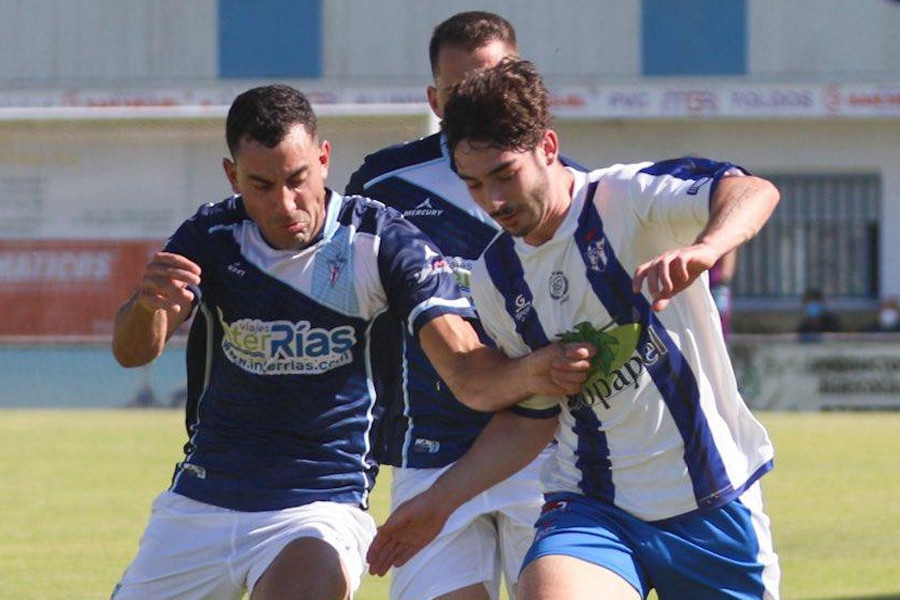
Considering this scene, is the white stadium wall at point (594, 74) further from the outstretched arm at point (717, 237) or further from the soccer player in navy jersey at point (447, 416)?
the outstretched arm at point (717, 237)

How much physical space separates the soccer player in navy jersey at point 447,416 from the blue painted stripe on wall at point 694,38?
28.3 metres

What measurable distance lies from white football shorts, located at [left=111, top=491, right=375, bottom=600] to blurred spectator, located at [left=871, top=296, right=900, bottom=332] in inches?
1044

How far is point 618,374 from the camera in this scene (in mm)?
4516

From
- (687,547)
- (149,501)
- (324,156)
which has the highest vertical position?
(324,156)

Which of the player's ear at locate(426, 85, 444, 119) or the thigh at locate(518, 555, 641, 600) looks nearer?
the thigh at locate(518, 555, 641, 600)

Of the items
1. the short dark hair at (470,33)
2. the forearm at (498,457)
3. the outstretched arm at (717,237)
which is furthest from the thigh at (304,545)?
the short dark hair at (470,33)

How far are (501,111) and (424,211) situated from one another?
1.51m

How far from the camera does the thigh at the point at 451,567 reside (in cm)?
552

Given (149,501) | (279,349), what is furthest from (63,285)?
(279,349)

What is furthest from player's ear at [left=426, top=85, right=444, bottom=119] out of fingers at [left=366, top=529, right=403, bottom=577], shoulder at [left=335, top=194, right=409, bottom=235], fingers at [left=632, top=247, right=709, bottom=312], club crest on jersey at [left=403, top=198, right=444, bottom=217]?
fingers at [left=632, top=247, right=709, bottom=312]

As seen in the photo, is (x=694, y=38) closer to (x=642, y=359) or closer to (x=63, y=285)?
Answer: (x=63, y=285)

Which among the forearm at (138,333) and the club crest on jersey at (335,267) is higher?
the club crest on jersey at (335,267)

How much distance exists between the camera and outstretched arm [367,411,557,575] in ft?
15.3

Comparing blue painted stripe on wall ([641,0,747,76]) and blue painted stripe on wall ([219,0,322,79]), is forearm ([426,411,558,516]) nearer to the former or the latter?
blue painted stripe on wall ([641,0,747,76])
